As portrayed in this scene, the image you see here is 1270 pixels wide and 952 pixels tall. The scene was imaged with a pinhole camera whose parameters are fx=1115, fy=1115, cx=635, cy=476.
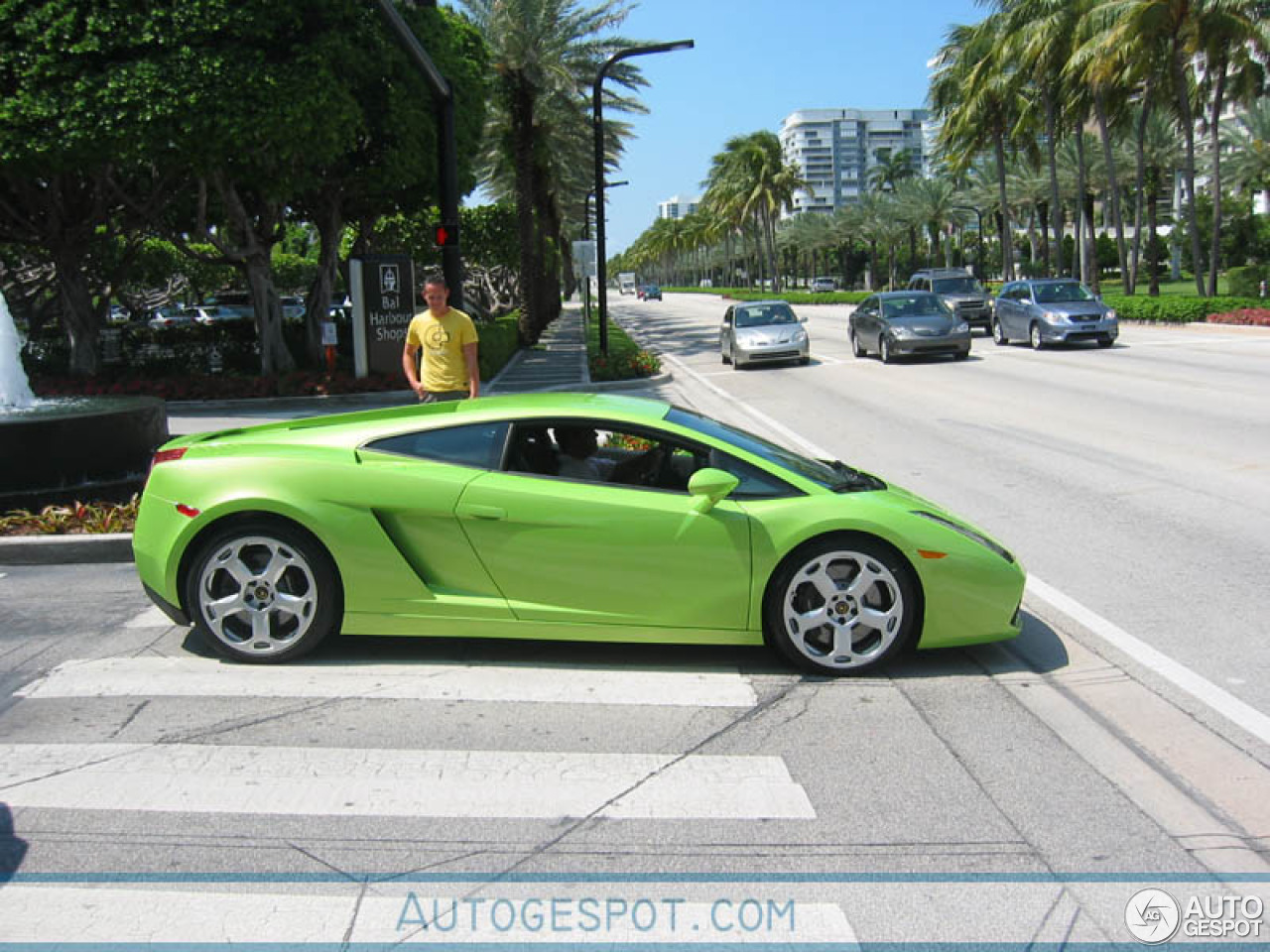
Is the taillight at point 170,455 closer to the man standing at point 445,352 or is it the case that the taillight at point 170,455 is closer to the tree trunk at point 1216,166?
the man standing at point 445,352

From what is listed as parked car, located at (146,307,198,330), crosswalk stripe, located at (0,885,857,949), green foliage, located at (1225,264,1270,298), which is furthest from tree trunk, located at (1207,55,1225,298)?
crosswalk stripe, located at (0,885,857,949)

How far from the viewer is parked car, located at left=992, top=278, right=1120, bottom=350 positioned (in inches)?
998

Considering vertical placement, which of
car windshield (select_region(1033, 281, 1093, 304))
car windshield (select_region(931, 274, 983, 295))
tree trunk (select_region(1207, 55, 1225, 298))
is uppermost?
tree trunk (select_region(1207, 55, 1225, 298))

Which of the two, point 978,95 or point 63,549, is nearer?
point 63,549

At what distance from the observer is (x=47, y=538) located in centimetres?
759

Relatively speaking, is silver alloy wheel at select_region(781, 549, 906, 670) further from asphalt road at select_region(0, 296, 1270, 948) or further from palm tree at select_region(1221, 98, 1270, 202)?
palm tree at select_region(1221, 98, 1270, 202)

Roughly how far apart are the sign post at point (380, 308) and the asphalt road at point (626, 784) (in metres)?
14.2

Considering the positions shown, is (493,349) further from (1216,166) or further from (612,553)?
(1216,166)

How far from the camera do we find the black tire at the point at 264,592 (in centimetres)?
518

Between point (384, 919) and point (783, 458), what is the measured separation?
3.10m

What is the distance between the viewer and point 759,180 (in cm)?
8556

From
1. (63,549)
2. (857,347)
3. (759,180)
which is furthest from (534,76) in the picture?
(759,180)

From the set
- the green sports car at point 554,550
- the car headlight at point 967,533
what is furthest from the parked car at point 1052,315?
the green sports car at point 554,550

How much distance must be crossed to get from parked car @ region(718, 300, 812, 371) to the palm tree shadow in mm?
22009
